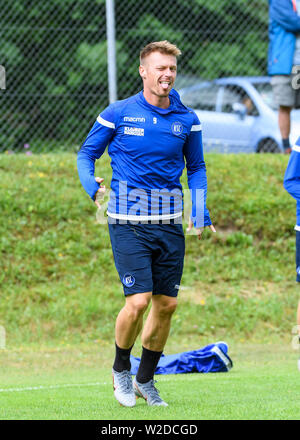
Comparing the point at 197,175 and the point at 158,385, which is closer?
the point at 197,175

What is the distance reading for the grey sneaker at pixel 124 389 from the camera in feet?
19.6

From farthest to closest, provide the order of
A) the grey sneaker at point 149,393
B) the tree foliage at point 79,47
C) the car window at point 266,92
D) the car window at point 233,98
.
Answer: the car window at point 233,98
the car window at point 266,92
the tree foliage at point 79,47
the grey sneaker at point 149,393

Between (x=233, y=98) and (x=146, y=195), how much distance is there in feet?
30.6

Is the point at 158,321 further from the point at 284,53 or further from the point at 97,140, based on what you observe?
the point at 284,53

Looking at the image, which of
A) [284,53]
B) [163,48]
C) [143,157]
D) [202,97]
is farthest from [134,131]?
[202,97]

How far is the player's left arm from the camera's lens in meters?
6.09

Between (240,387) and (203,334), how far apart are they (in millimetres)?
4107

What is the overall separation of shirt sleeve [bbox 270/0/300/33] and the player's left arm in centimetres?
695

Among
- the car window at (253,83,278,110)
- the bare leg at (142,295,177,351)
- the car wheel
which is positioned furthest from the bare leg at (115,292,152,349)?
the car window at (253,83,278,110)

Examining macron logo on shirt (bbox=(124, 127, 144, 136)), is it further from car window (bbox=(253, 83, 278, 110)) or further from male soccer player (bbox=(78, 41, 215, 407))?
car window (bbox=(253, 83, 278, 110))

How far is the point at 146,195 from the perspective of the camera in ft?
19.5

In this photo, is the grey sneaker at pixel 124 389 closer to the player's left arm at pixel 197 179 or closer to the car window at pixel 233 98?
the player's left arm at pixel 197 179

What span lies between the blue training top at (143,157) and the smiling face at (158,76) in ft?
0.26

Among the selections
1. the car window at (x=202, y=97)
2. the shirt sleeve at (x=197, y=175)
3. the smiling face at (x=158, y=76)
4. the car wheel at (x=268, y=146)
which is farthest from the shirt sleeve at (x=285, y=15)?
the smiling face at (x=158, y=76)
